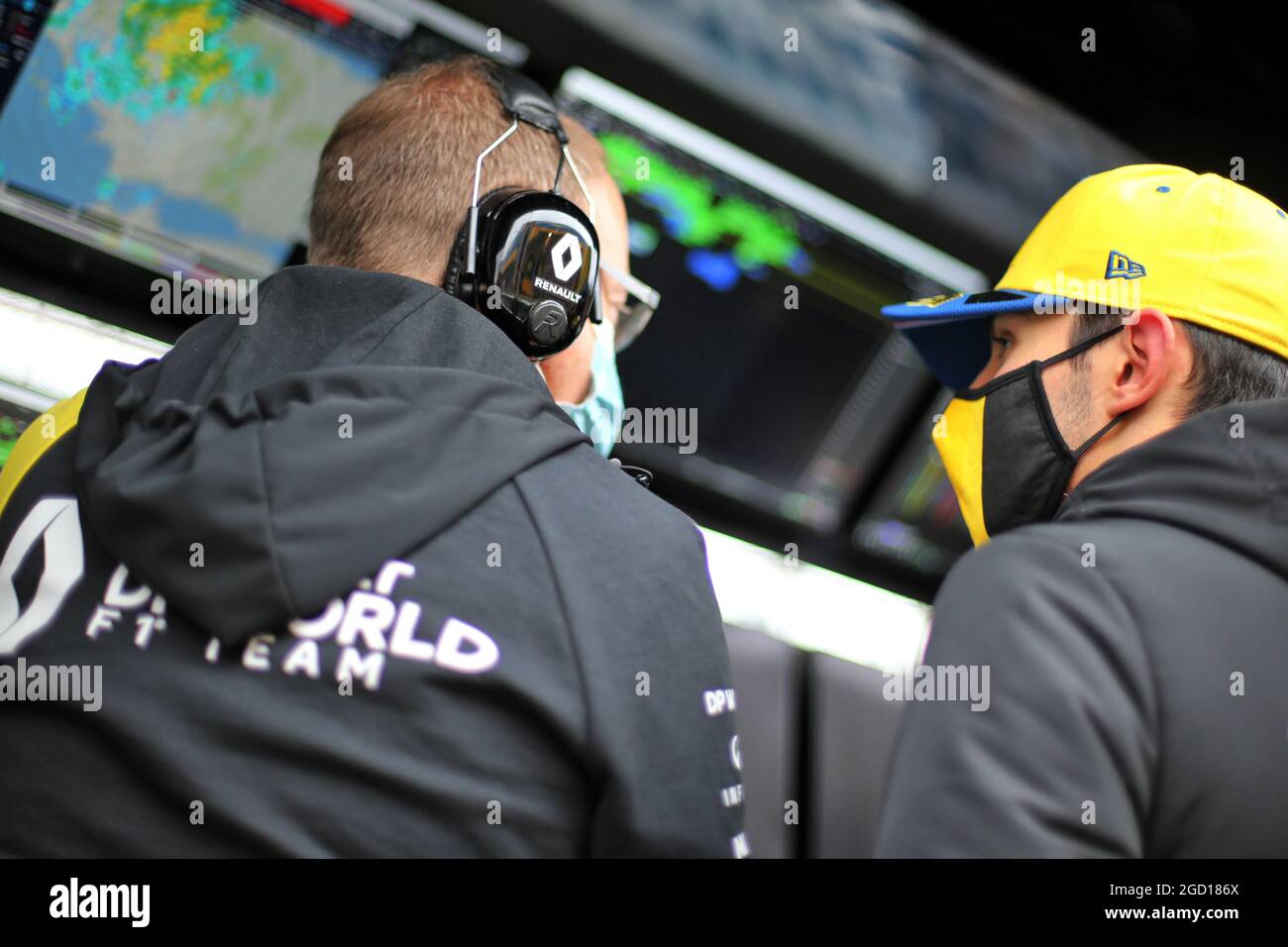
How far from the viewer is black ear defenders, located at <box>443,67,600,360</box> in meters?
1.17

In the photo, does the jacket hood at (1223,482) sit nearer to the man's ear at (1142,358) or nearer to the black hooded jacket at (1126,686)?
the black hooded jacket at (1126,686)

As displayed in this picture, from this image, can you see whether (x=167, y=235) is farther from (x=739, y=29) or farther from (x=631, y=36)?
(x=739, y=29)

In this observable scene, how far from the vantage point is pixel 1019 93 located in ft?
7.60

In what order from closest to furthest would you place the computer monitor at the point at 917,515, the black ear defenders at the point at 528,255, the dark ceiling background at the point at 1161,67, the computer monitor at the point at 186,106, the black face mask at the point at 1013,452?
the black ear defenders at the point at 528,255 < the black face mask at the point at 1013,452 < the computer monitor at the point at 186,106 < the dark ceiling background at the point at 1161,67 < the computer monitor at the point at 917,515

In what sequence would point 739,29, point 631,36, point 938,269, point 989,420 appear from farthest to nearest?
point 938,269 → point 739,29 → point 631,36 → point 989,420

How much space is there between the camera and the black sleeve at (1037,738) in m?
0.81

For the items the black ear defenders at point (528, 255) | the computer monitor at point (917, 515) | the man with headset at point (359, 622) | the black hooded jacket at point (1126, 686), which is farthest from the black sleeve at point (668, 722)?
the computer monitor at point (917, 515)

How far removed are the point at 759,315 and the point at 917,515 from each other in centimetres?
69

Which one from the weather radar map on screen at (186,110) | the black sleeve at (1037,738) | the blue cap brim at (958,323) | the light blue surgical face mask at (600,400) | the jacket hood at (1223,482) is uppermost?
the weather radar map on screen at (186,110)

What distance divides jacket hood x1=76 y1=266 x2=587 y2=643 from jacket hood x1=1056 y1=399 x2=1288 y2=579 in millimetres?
472

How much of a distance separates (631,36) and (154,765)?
134 centimetres

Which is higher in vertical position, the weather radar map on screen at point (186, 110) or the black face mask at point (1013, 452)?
the weather radar map on screen at point (186, 110)

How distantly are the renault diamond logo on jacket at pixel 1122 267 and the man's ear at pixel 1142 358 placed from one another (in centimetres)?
5
